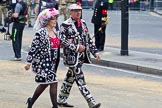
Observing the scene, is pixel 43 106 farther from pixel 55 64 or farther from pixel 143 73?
pixel 143 73

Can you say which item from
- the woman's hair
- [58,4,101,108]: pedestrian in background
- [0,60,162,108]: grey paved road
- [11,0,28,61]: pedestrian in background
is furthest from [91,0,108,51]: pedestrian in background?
the woman's hair

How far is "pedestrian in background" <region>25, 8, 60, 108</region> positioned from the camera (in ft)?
25.5

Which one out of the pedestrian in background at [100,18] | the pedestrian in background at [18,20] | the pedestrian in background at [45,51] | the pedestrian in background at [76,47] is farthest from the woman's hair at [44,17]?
the pedestrian in background at [100,18]

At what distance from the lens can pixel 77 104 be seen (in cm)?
892

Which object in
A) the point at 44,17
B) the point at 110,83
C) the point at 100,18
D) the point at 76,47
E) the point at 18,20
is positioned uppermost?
the point at 44,17

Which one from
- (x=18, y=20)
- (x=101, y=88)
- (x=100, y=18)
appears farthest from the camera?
(x=100, y=18)

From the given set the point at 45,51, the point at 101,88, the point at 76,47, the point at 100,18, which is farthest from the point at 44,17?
the point at 100,18

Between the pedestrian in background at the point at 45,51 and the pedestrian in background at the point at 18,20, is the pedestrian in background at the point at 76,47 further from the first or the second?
the pedestrian in background at the point at 18,20

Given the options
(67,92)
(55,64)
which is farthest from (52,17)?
(67,92)

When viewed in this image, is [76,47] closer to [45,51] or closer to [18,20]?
[45,51]

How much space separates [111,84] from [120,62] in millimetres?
2737

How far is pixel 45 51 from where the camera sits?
306 inches

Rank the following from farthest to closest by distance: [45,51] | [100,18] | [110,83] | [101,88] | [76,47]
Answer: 1. [100,18]
2. [110,83]
3. [101,88]
4. [76,47]
5. [45,51]

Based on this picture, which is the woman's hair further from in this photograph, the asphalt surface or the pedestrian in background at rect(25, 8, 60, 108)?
the asphalt surface
